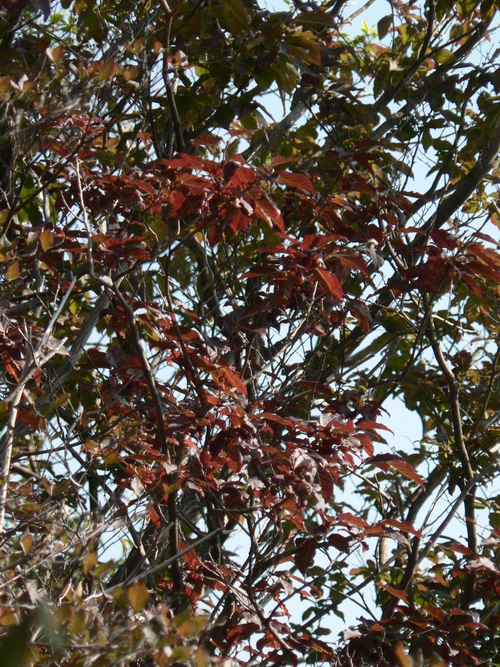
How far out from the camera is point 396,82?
3.41 meters

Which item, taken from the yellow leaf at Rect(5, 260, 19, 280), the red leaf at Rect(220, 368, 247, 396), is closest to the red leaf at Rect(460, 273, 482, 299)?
the red leaf at Rect(220, 368, 247, 396)

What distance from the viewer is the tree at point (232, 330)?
6.45 feet

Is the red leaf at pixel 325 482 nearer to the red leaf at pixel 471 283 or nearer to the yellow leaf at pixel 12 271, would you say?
the red leaf at pixel 471 283

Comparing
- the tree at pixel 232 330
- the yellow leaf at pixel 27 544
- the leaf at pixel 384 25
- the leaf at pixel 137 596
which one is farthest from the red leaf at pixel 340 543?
the leaf at pixel 384 25

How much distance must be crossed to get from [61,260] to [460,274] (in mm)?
1317

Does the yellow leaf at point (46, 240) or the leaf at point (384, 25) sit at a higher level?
the leaf at point (384, 25)

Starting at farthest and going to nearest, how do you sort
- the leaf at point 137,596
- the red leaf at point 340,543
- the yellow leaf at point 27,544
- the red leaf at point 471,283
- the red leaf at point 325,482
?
the red leaf at point 471,283 → the red leaf at point 340,543 → the red leaf at point 325,482 → the yellow leaf at point 27,544 → the leaf at point 137,596

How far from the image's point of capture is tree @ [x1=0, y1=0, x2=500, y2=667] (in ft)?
6.45

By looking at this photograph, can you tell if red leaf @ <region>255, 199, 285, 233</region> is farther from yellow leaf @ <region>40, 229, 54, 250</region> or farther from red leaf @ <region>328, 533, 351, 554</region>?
red leaf @ <region>328, 533, 351, 554</region>

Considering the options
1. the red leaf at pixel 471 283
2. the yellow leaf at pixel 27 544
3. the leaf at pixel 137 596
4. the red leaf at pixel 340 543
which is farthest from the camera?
the red leaf at pixel 471 283

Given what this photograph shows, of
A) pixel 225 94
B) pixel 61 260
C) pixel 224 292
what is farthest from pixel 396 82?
pixel 61 260

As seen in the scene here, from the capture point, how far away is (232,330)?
2.34m

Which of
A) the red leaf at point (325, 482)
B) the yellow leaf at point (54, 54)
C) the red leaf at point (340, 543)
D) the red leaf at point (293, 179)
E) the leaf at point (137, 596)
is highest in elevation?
the yellow leaf at point (54, 54)

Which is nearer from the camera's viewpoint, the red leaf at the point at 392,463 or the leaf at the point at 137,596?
the leaf at the point at 137,596
